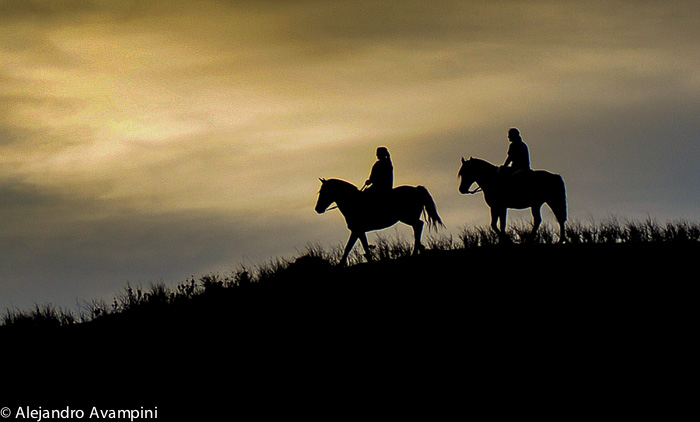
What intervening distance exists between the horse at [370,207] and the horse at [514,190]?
1.32 meters

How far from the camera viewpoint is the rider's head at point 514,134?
768 inches

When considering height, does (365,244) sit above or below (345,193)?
below

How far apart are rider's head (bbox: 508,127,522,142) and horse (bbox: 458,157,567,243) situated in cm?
82

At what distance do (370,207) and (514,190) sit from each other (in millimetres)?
3583

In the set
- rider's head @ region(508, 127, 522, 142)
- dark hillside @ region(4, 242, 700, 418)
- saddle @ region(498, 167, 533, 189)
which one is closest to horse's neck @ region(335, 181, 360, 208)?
dark hillside @ region(4, 242, 700, 418)

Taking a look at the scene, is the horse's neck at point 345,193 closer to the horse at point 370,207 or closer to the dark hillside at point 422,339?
the horse at point 370,207

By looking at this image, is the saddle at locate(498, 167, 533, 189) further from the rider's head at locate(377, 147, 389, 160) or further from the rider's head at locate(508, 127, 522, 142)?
the rider's head at locate(377, 147, 389, 160)

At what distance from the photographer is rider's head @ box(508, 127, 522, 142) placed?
19500 millimetres

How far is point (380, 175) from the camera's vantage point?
63.2 feet

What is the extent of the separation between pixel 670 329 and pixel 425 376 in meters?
4.07

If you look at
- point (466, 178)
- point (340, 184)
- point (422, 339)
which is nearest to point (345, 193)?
point (340, 184)

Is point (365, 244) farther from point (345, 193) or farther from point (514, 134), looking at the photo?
point (514, 134)

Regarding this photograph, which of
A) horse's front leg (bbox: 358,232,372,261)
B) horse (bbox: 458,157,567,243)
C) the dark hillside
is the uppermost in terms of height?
horse (bbox: 458,157,567,243)

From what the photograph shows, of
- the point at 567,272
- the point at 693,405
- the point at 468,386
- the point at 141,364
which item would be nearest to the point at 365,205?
the point at 567,272
